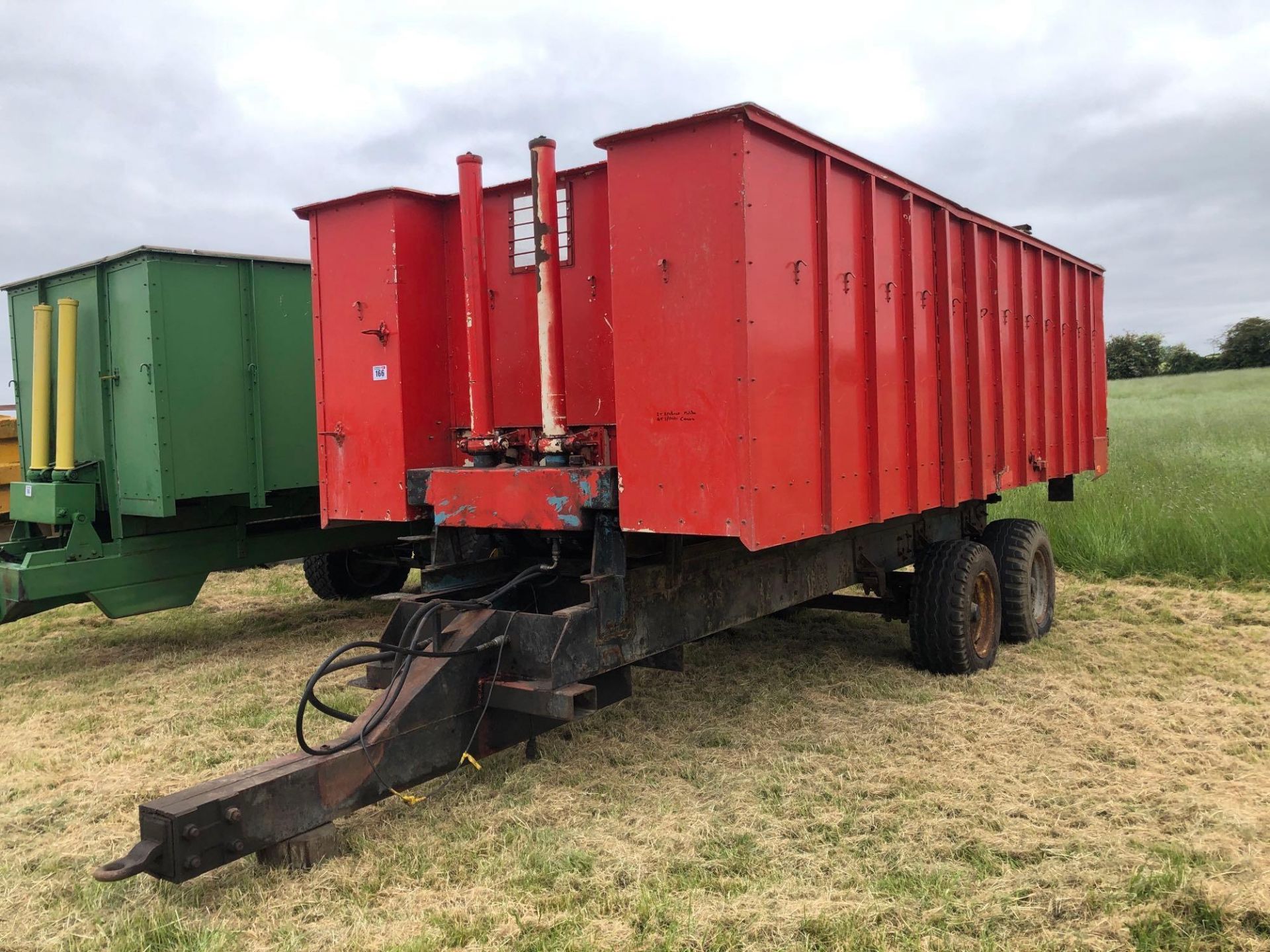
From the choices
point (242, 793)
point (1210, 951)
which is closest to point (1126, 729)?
point (1210, 951)

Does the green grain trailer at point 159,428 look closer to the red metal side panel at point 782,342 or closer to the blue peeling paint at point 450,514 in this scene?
the blue peeling paint at point 450,514

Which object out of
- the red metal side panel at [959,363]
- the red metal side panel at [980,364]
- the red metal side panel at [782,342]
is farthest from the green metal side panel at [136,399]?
the red metal side panel at [980,364]

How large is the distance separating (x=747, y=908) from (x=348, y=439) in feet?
10.7

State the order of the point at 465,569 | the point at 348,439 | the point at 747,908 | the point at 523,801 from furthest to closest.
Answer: the point at 348,439 → the point at 465,569 → the point at 523,801 → the point at 747,908

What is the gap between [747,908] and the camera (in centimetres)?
305

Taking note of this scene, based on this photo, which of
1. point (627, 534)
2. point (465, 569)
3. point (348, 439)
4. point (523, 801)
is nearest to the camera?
point (523, 801)

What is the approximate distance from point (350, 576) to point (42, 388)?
2.94 meters

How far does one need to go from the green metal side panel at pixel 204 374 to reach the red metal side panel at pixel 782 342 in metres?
4.58

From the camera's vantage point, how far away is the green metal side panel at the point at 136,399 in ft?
22.1

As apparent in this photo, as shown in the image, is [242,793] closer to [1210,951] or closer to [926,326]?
[1210,951]

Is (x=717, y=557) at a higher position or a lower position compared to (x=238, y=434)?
lower

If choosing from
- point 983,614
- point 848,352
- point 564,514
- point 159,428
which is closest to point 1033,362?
point 983,614

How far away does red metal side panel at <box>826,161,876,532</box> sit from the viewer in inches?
176

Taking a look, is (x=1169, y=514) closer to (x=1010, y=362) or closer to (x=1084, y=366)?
(x=1084, y=366)
